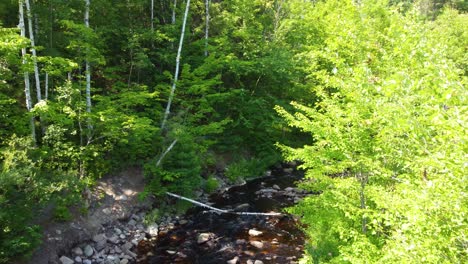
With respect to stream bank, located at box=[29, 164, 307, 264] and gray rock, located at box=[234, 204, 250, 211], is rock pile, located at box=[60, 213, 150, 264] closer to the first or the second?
stream bank, located at box=[29, 164, 307, 264]

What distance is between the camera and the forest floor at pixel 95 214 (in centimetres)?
1065

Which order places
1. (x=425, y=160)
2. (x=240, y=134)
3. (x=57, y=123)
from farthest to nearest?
(x=240, y=134) → (x=57, y=123) → (x=425, y=160)

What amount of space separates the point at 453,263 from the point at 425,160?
66.9 inches

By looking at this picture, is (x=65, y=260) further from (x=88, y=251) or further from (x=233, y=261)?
(x=233, y=261)

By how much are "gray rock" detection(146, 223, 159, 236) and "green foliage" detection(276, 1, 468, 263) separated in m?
6.49

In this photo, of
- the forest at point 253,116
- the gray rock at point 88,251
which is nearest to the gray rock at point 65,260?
the gray rock at point 88,251

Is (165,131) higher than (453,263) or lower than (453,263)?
lower

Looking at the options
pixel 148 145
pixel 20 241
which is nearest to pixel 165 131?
pixel 148 145

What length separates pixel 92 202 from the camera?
1317cm

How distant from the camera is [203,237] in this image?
13.2m

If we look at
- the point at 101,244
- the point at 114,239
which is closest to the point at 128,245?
the point at 114,239

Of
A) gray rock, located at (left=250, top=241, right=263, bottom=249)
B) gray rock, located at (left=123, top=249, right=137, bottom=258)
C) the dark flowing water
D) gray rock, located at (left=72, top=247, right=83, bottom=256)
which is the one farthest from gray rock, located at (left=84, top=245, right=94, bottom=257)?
gray rock, located at (left=250, top=241, right=263, bottom=249)

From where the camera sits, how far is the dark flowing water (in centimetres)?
1191

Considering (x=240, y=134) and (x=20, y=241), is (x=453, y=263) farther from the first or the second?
(x=240, y=134)
